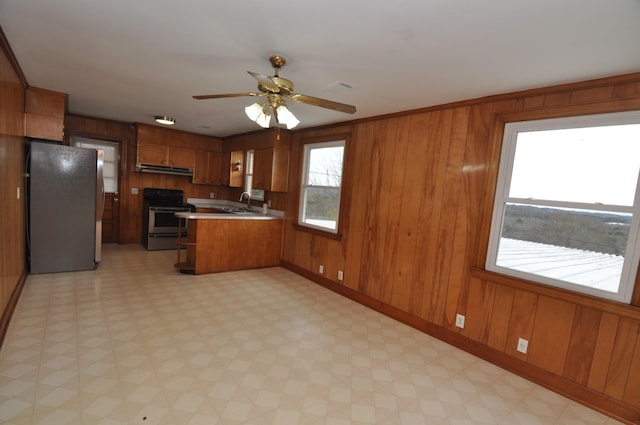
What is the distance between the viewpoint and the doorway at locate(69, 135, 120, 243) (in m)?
5.48

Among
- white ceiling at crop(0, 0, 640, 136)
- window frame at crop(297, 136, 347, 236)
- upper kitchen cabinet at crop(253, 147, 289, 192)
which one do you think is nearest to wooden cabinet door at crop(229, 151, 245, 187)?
upper kitchen cabinet at crop(253, 147, 289, 192)

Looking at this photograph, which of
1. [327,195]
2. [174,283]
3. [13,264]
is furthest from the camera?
[327,195]

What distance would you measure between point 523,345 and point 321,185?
2.99 metres

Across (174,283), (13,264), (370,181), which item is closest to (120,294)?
(174,283)

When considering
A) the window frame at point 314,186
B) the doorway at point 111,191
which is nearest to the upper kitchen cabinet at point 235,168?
the window frame at point 314,186

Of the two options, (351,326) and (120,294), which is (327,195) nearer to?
Result: (351,326)

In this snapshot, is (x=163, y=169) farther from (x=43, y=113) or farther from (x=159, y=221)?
(x=43, y=113)

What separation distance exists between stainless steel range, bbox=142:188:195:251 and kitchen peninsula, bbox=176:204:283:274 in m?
1.06

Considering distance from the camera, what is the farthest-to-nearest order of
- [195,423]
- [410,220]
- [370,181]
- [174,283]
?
[174,283], [370,181], [410,220], [195,423]

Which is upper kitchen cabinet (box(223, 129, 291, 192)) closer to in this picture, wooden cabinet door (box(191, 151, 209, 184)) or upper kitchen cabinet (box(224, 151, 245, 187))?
upper kitchen cabinet (box(224, 151, 245, 187))

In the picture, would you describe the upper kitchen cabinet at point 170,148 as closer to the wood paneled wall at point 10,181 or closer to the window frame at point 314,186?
the wood paneled wall at point 10,181

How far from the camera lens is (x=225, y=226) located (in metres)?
4.47

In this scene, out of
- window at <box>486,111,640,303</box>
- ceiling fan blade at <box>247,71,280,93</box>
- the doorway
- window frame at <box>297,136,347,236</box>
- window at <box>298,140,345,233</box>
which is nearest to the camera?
ceiling fan blade at <box>247,71,280,93</box>

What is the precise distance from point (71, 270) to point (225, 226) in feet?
6.87
